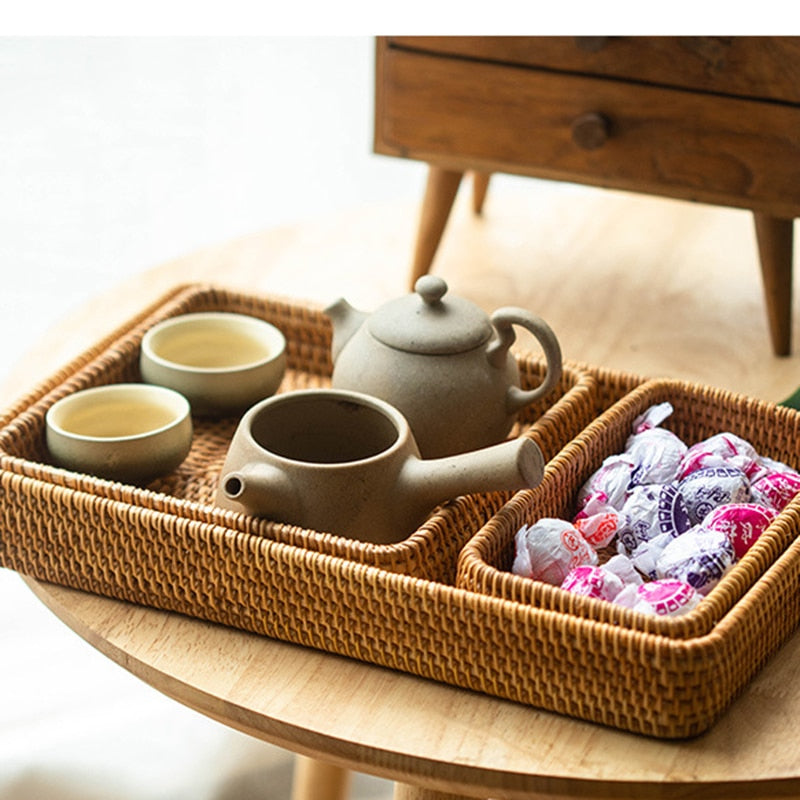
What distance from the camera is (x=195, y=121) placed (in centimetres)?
224

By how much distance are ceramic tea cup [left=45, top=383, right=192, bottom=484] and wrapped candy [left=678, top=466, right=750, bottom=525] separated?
1.26 feet

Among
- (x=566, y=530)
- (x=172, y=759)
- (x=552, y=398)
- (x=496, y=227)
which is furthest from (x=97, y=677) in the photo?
(x=566, y=530)

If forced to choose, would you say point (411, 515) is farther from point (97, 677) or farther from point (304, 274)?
point (97, 677)

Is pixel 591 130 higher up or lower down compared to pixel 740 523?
higher up

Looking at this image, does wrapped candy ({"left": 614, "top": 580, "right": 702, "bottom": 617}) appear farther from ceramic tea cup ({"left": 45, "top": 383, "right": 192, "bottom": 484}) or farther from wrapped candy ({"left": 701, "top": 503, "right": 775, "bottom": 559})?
ceramic tea cup ({"left": 45, "top": 383, "right": 192, "bottom": 484})

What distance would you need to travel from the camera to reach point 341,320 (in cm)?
111

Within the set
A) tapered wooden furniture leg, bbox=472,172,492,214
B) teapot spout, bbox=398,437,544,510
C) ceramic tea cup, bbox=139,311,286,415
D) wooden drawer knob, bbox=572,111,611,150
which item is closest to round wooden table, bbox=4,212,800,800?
teapot spout, bbox=398,437,544,510

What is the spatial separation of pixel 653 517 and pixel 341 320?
31cm

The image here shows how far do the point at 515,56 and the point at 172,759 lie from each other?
931 mm

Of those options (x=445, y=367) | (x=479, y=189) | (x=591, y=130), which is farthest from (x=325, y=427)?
(x=479, y=189)

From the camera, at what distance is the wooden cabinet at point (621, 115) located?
4.08ft

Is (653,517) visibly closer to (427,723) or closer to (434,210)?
(427,723)

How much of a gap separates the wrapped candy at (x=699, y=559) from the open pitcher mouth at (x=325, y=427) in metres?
0.21

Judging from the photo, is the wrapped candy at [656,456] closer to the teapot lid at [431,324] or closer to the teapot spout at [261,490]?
the teapot lid at [431,324]
